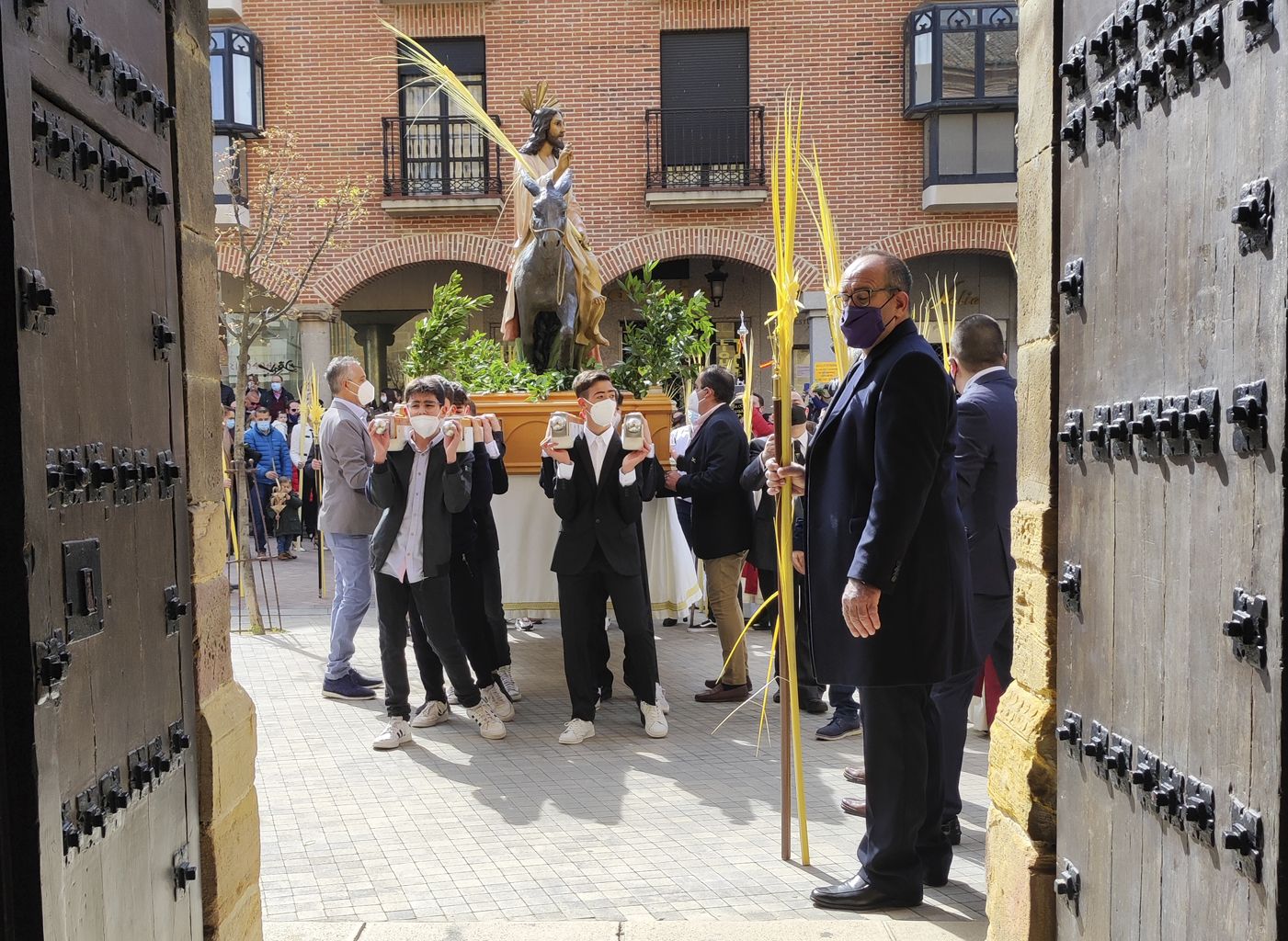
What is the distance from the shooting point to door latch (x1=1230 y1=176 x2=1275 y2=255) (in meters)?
1.99

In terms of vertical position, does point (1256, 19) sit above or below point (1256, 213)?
above

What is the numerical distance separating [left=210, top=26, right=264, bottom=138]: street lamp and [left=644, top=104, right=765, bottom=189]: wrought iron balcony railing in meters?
6.09

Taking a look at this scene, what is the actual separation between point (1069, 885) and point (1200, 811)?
0.85m

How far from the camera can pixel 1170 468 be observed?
7.89 ft

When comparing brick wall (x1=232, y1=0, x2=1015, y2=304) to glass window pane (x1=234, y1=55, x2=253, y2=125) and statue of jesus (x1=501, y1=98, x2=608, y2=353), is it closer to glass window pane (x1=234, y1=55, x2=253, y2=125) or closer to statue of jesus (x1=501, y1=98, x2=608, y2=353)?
glass window pane (x1=234, y1=55, x2=253, y2=125)

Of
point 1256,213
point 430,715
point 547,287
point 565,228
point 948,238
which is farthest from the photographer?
point 948,238

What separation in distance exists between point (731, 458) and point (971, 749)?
2191 millimetres

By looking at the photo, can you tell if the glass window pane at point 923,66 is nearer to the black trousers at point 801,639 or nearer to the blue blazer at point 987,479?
the black trousers at point 801,639

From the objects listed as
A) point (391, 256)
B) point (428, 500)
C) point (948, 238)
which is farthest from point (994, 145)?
point (428, 500)

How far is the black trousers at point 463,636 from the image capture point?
7.03 m

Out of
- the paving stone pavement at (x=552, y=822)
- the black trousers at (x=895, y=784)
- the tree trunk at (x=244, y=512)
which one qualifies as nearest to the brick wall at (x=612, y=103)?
the tree trunk at (x=244, y=512)

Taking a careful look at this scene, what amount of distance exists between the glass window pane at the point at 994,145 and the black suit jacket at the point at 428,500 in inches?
583

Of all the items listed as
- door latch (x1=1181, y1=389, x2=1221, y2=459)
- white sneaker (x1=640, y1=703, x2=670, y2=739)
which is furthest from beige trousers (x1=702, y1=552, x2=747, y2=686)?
door latch (x1=1181, y1=389, x2=1221, y2=459)

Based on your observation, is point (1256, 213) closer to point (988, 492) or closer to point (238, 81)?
point (988, 492)
